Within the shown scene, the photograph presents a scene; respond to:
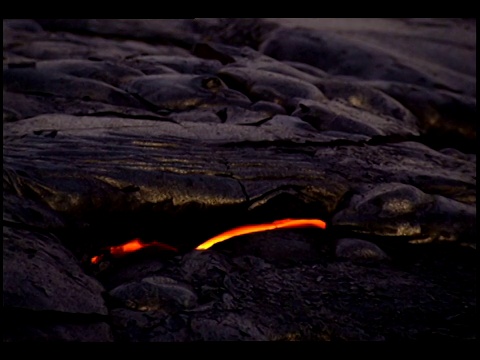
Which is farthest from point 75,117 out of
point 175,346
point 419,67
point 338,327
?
point 419,67

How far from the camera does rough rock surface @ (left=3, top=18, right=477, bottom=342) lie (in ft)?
4.86

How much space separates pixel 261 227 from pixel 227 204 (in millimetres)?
198

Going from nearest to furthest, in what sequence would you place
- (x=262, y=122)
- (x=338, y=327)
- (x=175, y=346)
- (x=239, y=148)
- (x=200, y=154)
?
(x=175, y=346) → (x=338, y=327) → (x=200, y=154) → (x=239, y=148) → (x=262, y=122)

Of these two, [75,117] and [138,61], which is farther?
[138,61]

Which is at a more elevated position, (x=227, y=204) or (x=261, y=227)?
(x=227, y=204)

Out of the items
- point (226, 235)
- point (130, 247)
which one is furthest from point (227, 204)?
point (130, 247)

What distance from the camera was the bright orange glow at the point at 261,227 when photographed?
193 cm

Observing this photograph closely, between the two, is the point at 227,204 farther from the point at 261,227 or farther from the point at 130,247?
the point at 130,247

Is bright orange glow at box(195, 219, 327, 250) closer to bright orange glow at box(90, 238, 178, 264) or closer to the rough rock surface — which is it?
the rough rock surface

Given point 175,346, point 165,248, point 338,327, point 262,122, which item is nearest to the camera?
point 175,346

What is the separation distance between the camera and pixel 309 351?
1.38 metres

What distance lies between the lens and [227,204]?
192 cm
